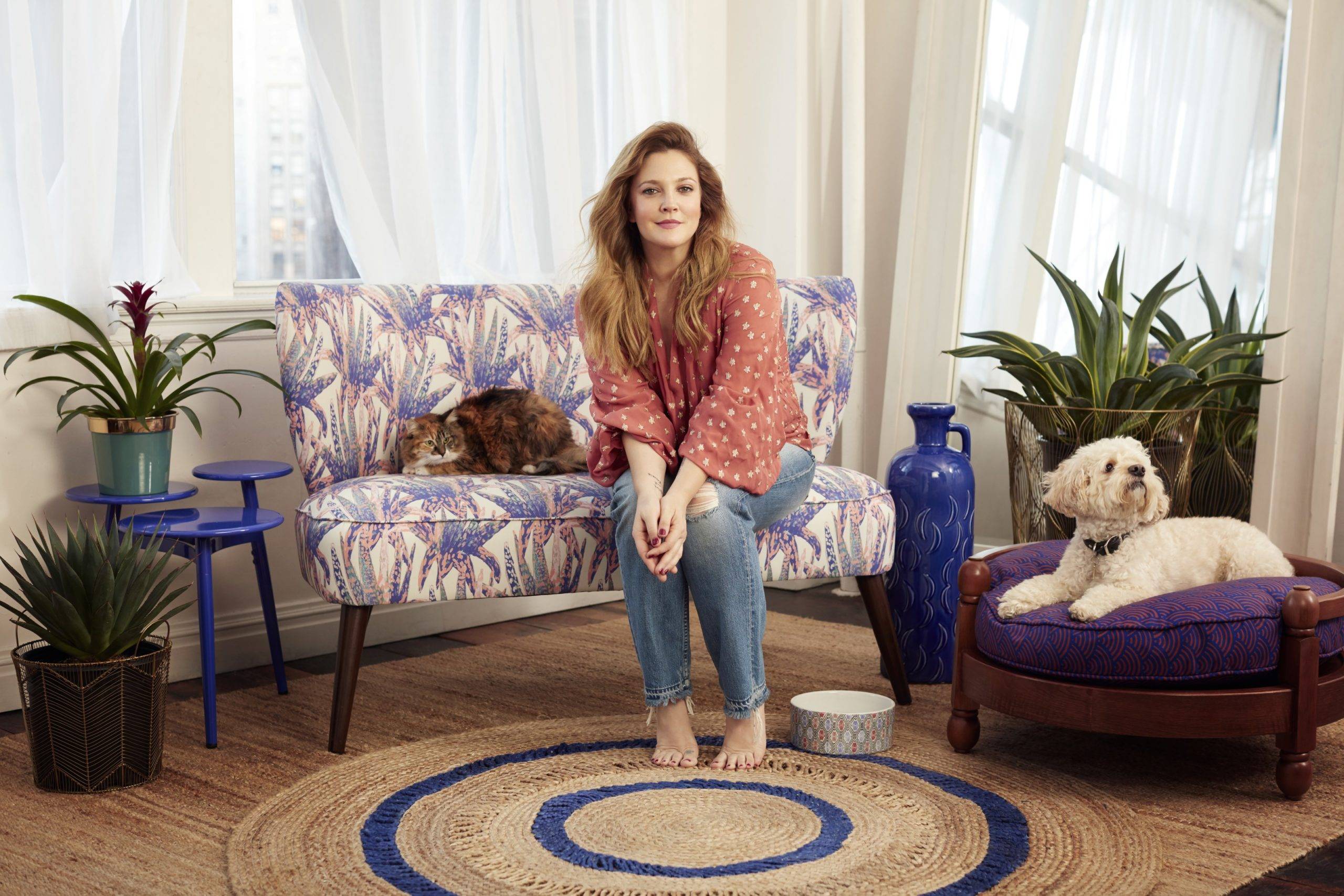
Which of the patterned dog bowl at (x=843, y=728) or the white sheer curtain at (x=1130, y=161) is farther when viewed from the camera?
the white sheer curtain at (x=1130, y=161)

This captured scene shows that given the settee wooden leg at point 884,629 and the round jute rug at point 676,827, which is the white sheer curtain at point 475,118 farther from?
the round jute rug at point 676,827

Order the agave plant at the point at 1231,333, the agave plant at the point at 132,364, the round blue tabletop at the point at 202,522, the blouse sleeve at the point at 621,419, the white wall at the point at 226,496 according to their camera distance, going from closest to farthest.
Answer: the blouse sleeve at the point at 621,419, the round blue tabletop at the point at 202,522, the agave plant at the point at 132,364, the white wall at the point at 226,496, the agave plant at the point at 1231,333

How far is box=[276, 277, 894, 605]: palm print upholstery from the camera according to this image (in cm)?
241

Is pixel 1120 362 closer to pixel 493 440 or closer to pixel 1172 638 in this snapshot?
pixel 1172 638

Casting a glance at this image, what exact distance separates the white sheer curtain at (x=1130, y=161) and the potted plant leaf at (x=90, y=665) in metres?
2.59

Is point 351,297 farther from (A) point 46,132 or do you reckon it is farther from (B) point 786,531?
(B) point 786,531

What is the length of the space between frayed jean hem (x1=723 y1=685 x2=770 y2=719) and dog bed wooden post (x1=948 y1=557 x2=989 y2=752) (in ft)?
1.24

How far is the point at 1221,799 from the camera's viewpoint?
7.13ft

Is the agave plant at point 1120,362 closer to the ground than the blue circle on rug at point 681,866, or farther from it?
farther from it

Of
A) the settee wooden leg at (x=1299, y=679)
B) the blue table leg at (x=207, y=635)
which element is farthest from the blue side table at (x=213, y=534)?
the settee wooden leg at (x=1299, y=679)

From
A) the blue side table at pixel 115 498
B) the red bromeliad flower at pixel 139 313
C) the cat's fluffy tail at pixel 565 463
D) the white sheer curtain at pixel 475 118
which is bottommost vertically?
the blue side table at pixel 115 498

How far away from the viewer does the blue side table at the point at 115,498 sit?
252 cm

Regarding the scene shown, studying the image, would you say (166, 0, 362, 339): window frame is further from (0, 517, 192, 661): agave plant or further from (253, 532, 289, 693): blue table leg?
(0, 517, 192, 661): agave plant

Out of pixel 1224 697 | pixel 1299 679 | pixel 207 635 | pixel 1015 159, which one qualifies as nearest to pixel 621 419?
pixel 207 635
